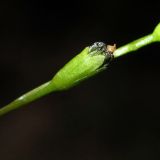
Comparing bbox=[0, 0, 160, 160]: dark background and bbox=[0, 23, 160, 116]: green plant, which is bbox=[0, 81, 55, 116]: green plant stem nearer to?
bbox=[0, 23, 160, 116]: green plant

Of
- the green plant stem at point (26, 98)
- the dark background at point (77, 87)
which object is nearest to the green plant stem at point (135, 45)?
the green plant stem at point (26, 98)

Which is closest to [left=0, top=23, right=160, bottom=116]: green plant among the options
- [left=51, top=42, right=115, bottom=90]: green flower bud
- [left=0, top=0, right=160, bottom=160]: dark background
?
[left=51, top=42, right=115, bottom=90]: green flower bud

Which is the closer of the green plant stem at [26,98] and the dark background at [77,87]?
the green plant stem at [26,98]

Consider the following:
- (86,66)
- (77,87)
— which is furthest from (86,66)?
(77,87)

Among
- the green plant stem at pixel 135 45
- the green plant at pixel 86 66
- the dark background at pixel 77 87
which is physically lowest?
the green plant stem at pixel 135 45

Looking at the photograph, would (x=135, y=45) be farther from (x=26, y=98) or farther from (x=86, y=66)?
(x=26, y=98)

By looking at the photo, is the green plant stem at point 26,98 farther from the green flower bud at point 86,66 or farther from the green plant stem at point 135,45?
the green plant stem at point 135,45
